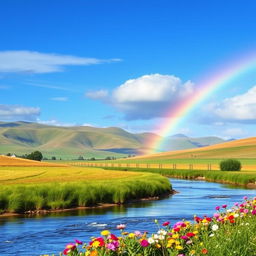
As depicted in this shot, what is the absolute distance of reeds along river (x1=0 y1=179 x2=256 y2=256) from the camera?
21641 mm

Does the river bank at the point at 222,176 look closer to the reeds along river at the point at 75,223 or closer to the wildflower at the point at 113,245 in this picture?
the reeds along river at the point at 75,223

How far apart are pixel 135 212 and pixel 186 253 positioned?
75.3 ft

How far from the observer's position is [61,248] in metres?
21.0

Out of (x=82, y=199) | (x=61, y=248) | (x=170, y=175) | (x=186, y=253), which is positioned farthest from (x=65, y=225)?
(x=170, y=175)

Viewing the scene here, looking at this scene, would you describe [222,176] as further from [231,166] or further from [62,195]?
[62,195]

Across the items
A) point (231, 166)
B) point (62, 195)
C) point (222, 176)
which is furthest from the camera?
point (231, 166)

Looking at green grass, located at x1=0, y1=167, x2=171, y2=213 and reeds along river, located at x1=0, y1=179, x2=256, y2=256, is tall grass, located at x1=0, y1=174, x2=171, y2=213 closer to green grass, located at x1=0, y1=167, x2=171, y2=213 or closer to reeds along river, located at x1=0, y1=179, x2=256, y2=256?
green grass, located at x1=0, y1=167, x2=171, y2=213

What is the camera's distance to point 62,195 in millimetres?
38656

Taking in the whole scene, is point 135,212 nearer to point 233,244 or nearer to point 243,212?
point 243,212

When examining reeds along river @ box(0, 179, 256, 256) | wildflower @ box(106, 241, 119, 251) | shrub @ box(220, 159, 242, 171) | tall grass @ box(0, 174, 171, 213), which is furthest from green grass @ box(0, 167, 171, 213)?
shrub @ box(220, 159, 242, 171)

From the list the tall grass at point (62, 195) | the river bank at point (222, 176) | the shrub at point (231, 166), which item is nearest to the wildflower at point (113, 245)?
the tall grass at point (62, 195)

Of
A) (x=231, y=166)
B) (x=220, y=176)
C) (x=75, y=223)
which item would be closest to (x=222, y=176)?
(x=220, y=176)

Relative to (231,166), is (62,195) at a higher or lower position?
lower

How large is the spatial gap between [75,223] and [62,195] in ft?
32.8
